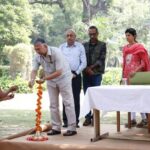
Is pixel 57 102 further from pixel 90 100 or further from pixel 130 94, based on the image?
pixel 130 94

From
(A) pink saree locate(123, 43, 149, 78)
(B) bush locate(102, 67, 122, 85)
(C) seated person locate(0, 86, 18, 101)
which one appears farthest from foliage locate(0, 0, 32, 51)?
(C) seated person locate(0, 86, 18, 101)

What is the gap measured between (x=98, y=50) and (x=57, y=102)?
1.11 m

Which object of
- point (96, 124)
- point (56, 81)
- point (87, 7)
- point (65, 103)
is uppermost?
point (87, 7)

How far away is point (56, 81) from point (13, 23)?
47.9 feet

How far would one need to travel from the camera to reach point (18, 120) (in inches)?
291

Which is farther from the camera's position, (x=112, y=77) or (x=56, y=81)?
(x=112, y=77)

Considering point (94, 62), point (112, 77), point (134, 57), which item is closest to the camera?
point (134, 57)

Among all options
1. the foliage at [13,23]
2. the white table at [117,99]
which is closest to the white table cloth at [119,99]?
the white table at [117,99]

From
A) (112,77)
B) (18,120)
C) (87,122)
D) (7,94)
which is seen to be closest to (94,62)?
(87,122)

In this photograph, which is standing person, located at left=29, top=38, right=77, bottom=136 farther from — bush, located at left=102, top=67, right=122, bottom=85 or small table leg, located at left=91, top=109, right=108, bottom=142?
bush, located at left=102, top=67, right=122, bottom=85

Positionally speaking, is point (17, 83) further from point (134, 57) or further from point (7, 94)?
point (7, 94)

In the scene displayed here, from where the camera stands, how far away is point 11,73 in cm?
1814

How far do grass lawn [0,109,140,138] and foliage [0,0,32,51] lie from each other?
10168 mm

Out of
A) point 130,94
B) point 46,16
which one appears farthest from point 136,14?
point 130,94
